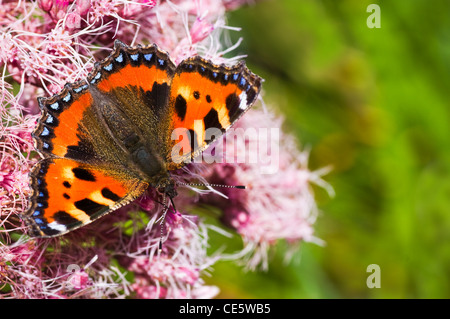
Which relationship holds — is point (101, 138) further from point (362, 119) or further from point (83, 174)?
point (362, 119)

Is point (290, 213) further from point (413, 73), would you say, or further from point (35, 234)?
point (413, 73)

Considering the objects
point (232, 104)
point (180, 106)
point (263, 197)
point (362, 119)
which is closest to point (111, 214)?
point (180, 106)

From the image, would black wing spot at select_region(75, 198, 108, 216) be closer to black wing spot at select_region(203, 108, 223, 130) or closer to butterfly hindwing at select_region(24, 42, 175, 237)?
butterfly hindwing at select_region(24, 42, 175, 237)

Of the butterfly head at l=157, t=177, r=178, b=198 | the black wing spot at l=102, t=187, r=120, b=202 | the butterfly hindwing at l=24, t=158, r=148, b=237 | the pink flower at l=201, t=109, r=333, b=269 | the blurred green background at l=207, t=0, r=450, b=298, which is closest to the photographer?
the butterfly hindwing at l=24, t=158, r=148, b=237

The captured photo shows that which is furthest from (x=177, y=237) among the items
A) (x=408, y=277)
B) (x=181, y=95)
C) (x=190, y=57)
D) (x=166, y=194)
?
(x=408, y=277)

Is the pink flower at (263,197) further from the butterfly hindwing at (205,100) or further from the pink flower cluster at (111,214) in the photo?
the butterfly hindwing at (205,100)

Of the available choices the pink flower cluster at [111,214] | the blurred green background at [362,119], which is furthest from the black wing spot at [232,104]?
the blurred green background at [362,119]

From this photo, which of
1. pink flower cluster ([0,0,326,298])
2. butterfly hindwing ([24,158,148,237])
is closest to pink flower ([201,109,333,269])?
pink flower cluster ([0,0,326,298])
